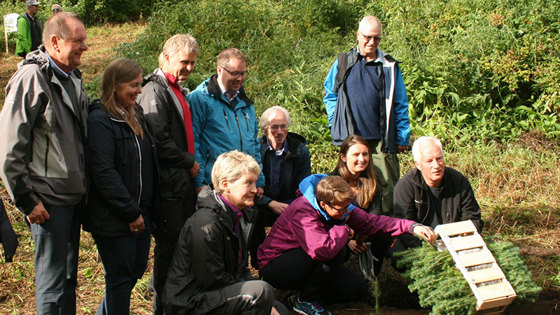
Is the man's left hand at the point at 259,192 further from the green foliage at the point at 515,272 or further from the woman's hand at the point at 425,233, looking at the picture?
the green foliage at the point at 515,272

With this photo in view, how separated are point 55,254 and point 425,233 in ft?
8.02

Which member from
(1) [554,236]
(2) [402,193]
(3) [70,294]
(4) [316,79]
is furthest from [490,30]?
(3) [70,294]

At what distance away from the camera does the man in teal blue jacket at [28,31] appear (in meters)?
10.8

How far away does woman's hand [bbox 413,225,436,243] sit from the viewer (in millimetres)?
4070

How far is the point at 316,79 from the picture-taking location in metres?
8.62

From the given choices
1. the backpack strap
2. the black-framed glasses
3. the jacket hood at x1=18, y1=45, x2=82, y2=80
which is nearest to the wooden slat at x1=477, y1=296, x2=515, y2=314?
the black-framed glasses

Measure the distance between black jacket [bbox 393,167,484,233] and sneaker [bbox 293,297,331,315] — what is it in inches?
38.2

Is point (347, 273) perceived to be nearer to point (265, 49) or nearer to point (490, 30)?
point (490, 30)

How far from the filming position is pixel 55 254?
332 centimetres

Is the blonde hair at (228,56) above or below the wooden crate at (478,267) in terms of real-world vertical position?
above

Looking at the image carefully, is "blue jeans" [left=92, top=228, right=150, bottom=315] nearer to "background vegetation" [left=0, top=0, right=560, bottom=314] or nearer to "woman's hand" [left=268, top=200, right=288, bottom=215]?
"background vegetation" [left=0, top=0, right=560, bottom=314]

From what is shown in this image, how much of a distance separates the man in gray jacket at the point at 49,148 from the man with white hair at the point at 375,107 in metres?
2.42

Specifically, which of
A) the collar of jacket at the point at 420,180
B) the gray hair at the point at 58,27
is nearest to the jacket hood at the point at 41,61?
the gray hair at the point at 58,27

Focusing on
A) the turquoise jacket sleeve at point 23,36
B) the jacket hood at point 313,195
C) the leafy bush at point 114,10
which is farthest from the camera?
the leafy bush at point 114,10
